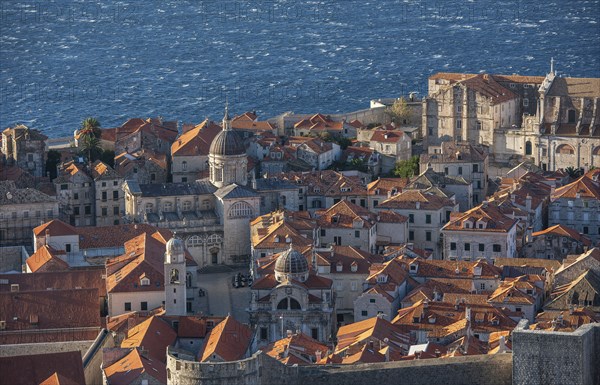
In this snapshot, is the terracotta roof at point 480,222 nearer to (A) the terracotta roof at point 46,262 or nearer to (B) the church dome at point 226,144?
(B) the church dome at point 226,144

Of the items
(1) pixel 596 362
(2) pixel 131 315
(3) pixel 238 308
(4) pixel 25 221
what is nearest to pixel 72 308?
(2) pixel 131 315

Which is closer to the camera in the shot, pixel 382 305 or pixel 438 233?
pixel 382 305

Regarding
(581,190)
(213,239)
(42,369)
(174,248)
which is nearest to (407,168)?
(581,190)

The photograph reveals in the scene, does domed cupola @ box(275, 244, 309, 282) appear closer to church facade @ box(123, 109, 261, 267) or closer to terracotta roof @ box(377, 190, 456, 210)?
church facade @ box(123, 109, 261, 267)

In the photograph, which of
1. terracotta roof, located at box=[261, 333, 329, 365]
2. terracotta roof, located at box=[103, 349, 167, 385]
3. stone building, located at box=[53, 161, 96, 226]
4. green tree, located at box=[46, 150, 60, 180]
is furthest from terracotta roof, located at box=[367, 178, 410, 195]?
terracotta roof, located at box=[103, 349, 167, 385]

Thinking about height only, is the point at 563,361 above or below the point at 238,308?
above

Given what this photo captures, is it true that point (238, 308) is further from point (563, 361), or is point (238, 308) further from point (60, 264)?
point (563, 361)
